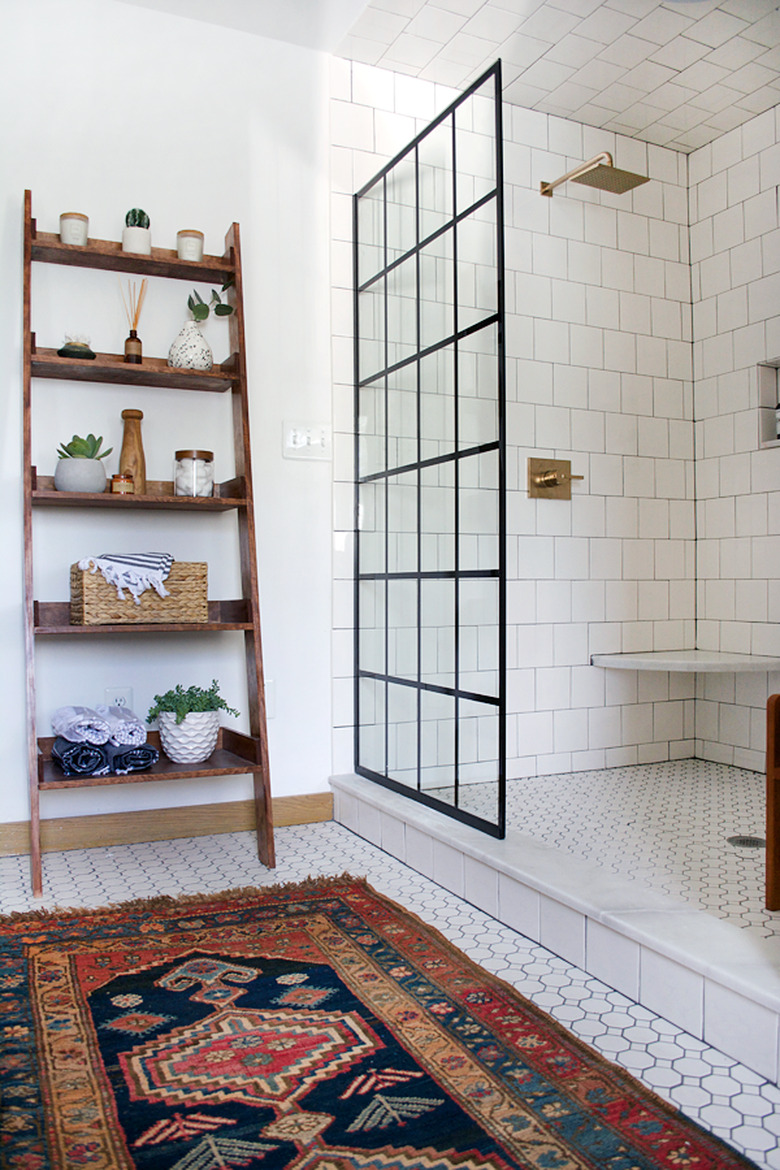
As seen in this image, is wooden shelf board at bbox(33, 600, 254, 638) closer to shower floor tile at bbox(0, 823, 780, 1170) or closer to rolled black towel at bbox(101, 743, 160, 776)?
rolled black towel at bbox(101, 743, 160, 776)

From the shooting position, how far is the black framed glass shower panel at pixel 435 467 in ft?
7.61

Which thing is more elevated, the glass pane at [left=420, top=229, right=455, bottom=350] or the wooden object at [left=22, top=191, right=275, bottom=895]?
the glass pane at [left=420, top=229, right=455, bottom=350]

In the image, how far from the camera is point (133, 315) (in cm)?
272

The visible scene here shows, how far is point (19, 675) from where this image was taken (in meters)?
2.58

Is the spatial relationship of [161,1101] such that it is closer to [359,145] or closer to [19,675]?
[19,675]

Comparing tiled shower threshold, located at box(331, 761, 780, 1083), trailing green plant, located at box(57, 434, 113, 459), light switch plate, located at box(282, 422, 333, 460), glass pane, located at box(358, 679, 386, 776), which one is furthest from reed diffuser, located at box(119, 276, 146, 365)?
A: tiled shower threshold, located at box(331, 761, 780, 1083)

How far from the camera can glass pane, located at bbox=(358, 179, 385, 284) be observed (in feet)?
9.66

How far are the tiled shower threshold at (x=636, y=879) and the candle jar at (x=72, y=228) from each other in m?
1.82

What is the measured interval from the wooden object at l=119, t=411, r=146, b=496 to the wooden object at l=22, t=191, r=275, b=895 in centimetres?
4

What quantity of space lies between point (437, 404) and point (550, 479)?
895 millimetres

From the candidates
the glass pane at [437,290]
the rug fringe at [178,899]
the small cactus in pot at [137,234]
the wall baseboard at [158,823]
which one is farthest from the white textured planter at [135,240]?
the rug fringe at [178,899]

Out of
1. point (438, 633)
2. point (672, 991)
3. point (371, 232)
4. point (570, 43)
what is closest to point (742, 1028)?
point (672, 991)

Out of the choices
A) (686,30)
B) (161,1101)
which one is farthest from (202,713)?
(686,30)

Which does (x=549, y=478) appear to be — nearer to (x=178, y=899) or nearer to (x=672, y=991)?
(x=178, y=899)
